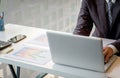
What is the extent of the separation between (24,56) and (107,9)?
77 centimetres

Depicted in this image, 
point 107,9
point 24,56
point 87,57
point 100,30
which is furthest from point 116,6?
point 24,56

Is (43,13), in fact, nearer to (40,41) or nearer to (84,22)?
(84,22)

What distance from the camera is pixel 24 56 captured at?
1738 millimetres

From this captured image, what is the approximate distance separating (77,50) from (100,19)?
0.65 meters

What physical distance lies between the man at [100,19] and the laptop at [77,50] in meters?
0.54

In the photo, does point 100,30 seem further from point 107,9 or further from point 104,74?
point 104,74

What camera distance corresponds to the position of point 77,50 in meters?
1.50

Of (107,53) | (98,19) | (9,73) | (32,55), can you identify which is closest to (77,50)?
(107,53)

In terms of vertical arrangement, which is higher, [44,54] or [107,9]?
[107,9]

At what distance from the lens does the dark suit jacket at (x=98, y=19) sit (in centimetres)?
202

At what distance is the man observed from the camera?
79.3 inches

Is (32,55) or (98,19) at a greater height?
(98,19)

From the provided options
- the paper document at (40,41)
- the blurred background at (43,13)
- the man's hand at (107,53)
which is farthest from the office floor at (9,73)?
the blurred background at (43,13)

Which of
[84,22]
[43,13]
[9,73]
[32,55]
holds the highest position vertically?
[84,22]
